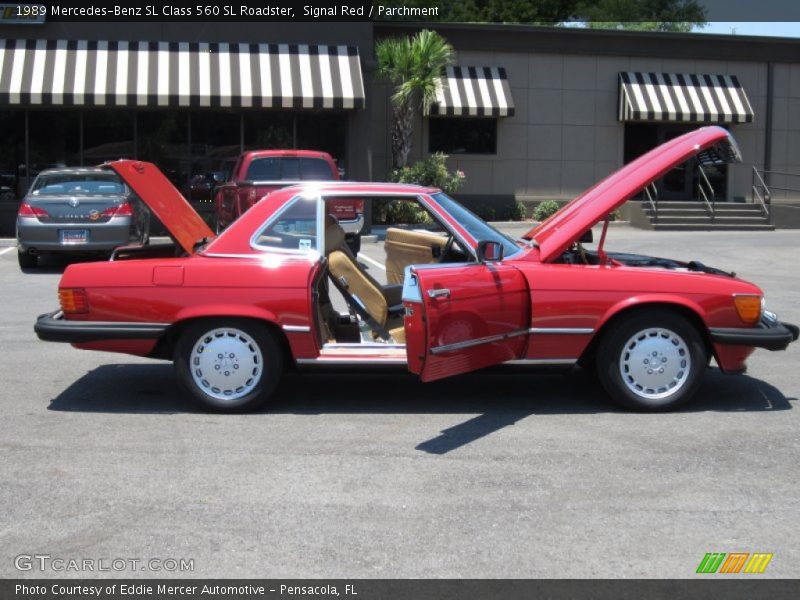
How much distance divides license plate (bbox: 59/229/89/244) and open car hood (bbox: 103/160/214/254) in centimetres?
825

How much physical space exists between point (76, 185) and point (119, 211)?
1045 millimetres

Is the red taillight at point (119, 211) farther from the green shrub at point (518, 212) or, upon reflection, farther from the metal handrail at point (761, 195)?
the metal handrail at point (761, 195)

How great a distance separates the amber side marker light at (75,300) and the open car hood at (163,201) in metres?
0.79

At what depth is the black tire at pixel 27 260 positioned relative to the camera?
15.6 meters

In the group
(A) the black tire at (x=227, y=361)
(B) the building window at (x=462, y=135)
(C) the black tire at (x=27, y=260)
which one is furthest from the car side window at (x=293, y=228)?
(B) the building window at (x=462, y=135)

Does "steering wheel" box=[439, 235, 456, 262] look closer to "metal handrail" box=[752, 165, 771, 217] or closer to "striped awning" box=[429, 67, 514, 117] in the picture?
"striped awning" box=[429, 67, 514, 117]

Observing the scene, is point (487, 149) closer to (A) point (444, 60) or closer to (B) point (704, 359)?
(A) point (444, 60)

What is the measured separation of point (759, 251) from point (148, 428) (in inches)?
615

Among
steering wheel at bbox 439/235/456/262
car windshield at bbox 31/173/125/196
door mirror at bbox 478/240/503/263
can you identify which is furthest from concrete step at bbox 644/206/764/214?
door mirror at bbox 478/240/503/263

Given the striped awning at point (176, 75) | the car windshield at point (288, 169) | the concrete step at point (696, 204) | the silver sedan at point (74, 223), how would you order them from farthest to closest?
the concrete step at point (696, 204) → the striped awning at point (176, 75) → the car windshield at point (288, 169) → the silver sedan at point (74, 223)

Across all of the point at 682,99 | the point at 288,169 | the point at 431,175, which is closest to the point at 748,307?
the point at 288,169

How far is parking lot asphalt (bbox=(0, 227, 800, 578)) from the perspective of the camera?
4395 mm

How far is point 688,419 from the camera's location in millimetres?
6652

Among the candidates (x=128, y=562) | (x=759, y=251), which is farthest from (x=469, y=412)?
(x=759, y=251)
